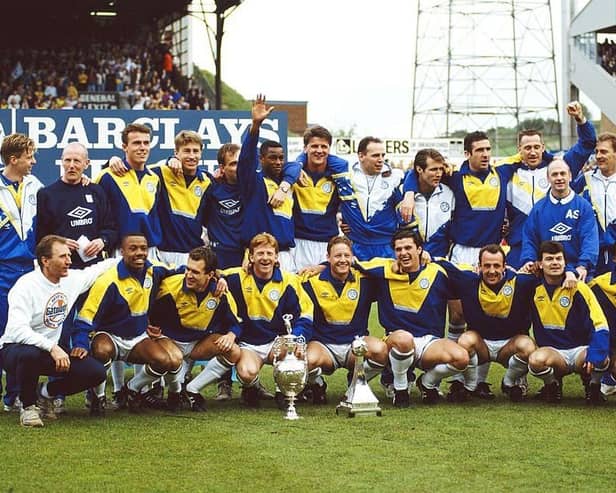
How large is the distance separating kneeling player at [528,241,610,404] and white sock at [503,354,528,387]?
99 millimetres

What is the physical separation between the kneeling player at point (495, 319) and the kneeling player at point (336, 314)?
0.62m

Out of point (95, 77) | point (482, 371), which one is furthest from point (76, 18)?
point (482, 371)

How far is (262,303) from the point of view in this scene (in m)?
7.29

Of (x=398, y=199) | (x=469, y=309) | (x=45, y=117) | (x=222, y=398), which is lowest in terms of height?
(x=222, y=398)

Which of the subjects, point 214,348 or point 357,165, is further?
point 357,165

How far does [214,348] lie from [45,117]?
450 centimetres

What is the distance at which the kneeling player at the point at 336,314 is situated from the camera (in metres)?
7.38

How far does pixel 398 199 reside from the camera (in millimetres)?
8203

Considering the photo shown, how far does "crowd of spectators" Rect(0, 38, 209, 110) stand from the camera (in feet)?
82.9

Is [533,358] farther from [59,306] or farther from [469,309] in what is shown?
[59,306]

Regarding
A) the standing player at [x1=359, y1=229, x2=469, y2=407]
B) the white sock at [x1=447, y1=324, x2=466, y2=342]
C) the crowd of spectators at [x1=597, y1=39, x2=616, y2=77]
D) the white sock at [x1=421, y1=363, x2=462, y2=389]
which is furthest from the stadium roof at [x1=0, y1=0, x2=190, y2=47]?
the white sock at [x1=421, y1=363, x2=462, y2=389]

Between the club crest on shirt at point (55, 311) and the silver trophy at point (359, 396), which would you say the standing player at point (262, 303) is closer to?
the silver trophy at point (359, 396)

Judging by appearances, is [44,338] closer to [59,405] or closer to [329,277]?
[59,405]

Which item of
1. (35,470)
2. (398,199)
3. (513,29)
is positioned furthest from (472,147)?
(513,29)
